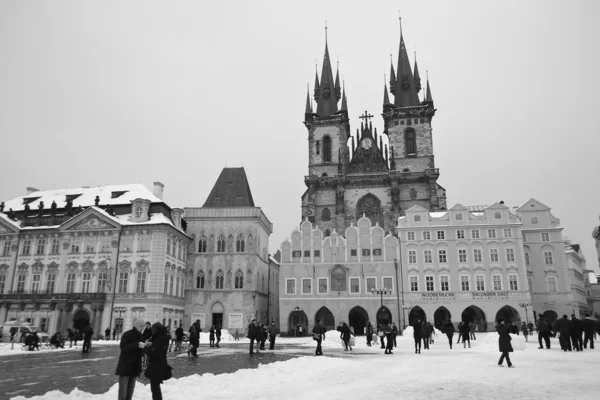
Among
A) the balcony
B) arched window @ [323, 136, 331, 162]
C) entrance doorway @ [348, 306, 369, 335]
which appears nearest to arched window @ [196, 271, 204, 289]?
the balcony

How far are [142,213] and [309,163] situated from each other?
30.4 m

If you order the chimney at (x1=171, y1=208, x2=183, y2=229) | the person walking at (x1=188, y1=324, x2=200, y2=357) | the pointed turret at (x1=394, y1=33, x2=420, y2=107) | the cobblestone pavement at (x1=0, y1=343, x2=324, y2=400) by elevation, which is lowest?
the cobblestone pavement at (x1=0, y1=343, x2=324, y2=400)

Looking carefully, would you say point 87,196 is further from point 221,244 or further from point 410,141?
point 410,141

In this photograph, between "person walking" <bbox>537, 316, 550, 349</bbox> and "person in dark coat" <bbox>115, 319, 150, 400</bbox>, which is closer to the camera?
"person in dark coat" <bbox>115, 319, 150, 400</bbox>

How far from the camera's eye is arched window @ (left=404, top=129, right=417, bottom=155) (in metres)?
68.8

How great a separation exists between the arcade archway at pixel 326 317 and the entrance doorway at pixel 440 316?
35.7 ft

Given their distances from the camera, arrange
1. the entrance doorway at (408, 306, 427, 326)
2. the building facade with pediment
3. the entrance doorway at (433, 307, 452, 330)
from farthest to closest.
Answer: the entrance doorway at (433, 307, 452, 330) < the entrance doorway at (408, 306, 427, 326) < the building facade with pediment

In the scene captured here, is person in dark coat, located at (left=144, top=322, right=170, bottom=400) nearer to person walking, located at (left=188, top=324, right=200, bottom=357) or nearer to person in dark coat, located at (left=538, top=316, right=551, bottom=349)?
person walking, located at (left=188, top=324, right=200, bottom=357)

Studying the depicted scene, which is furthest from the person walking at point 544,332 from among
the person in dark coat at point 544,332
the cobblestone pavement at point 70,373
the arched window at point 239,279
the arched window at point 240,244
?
the arched window at point 240,244

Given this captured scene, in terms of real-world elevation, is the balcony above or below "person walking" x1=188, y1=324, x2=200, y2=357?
above

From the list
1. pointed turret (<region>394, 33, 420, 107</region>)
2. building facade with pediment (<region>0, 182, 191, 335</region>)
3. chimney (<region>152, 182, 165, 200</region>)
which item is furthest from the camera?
pointed turret (<region>394, 33, 420, 107</region>)

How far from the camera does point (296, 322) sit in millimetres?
52406

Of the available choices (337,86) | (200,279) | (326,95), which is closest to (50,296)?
(200,279)

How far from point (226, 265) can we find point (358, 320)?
16.1m
